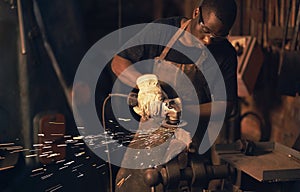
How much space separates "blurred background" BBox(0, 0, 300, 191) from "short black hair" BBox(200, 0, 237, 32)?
1.20 metres

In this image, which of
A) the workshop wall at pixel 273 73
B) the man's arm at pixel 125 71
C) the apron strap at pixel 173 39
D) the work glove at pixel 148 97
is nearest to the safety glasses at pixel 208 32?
the apron strap at pixel 173 39

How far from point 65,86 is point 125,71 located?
38.4 inches

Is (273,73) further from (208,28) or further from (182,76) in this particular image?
(208,28)

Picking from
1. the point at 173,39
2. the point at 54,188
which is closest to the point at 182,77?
the point at 173,39

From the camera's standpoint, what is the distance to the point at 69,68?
4.90m

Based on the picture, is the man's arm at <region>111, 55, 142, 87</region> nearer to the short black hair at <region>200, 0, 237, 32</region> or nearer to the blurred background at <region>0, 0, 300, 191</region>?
the blurred background at <region>0, 0, 300, 191</region>

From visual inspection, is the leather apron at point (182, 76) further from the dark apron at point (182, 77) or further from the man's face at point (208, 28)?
the man's face at point (208, 28)

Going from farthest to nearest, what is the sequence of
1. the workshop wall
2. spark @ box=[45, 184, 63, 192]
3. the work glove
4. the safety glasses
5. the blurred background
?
the workshop wall → the blurred background → spark @ box=[45, 184, 63, 192] → the safety glasses → the work glove

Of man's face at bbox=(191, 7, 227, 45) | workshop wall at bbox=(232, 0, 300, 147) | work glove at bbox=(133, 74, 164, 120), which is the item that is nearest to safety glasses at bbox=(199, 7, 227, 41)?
man's face at bbox=(191, 7, 227, 45)

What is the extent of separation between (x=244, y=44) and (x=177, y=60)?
150 centimetres

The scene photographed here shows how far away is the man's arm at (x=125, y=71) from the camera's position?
13.0ft

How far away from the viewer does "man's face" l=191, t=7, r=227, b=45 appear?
358 centimetres

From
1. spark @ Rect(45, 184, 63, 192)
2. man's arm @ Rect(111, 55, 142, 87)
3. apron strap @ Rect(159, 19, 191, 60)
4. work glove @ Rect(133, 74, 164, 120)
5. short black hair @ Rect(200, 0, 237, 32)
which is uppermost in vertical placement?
short black hair @ Rect(200, 0, 237, 32)

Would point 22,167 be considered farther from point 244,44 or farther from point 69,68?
point 244,44
